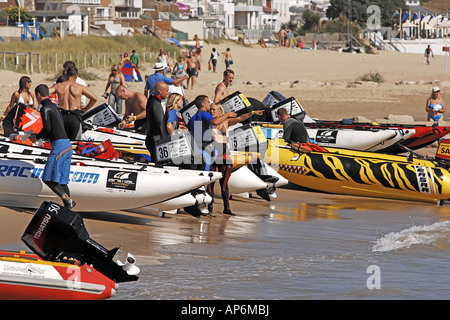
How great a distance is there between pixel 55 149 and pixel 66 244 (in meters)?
2.32

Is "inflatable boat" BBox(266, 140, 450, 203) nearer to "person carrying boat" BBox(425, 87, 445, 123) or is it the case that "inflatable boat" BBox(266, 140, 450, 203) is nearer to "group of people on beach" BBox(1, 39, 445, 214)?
"group of people on beach" BBox(1, 39, 445, 214)

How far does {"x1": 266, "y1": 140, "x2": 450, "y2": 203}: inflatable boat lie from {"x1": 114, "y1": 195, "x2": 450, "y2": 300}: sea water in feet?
3.15

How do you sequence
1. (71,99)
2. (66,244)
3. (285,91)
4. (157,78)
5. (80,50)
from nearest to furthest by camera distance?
(66,244) < (71,99) < (157,78) < (285,91) < (80,50)

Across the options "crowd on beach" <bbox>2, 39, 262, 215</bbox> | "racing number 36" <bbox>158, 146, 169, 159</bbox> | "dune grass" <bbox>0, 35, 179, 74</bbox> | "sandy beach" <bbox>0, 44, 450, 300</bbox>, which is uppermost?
"crowd on beach" <bbox>2, 39, 262, 215</bbox>

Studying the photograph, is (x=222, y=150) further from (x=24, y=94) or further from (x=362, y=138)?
(x=362, y=138)

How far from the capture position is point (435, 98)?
1642cm

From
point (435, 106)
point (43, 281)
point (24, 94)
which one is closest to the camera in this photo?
point (43, 281)

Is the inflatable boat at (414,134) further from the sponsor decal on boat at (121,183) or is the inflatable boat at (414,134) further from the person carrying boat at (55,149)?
the person carrying boat at (55,149)

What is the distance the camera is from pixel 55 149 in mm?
8609

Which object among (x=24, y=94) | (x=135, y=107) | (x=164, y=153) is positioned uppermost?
(x=24, y=94)

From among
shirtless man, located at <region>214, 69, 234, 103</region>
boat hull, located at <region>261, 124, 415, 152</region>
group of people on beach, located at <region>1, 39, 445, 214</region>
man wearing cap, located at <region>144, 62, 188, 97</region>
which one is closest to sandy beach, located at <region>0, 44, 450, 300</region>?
group of people on beach, located at <region>1, 39, 445, 214</region>

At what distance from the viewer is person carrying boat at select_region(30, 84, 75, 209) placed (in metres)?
8.56

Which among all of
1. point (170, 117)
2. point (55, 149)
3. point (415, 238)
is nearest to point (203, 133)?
point (170, 117)
